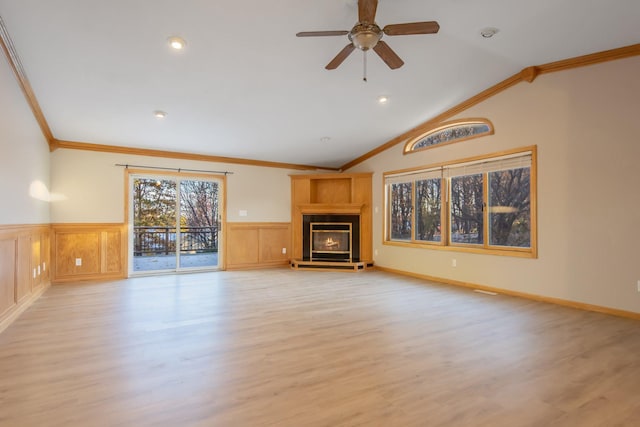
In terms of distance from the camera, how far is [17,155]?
365 centimetres

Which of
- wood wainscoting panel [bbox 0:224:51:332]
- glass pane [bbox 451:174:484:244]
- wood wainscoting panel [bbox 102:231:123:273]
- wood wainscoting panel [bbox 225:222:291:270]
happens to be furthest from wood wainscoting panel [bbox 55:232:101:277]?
glass pane [bbox 451:174:484:244]

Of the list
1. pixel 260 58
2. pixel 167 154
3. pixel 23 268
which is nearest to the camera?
pixel 260 58

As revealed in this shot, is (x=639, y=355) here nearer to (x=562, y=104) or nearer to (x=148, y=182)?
(x=562, y=104)

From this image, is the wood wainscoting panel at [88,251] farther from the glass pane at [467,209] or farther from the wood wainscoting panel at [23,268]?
the glass pane at [467,209]

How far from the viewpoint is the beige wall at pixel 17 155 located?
3.21 meters

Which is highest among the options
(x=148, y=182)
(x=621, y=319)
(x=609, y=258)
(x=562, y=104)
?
(x=562, y=104)

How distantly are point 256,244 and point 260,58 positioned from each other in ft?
14.4

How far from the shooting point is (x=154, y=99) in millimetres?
4262

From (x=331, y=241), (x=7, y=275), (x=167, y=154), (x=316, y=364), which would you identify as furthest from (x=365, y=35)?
(x=331, y=241)

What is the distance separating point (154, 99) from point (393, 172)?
4370 mm

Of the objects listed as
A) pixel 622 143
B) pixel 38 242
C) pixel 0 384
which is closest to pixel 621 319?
pixel 622 143

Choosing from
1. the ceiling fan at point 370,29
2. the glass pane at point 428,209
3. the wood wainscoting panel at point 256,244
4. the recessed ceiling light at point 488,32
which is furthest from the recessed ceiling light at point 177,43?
the glass pane at point 428,209

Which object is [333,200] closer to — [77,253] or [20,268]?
[77,253]

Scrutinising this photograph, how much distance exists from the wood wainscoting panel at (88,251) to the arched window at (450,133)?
221 inches
